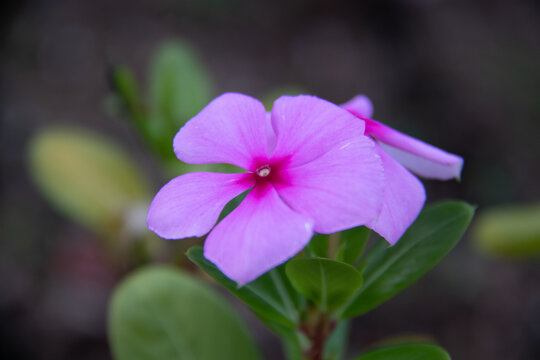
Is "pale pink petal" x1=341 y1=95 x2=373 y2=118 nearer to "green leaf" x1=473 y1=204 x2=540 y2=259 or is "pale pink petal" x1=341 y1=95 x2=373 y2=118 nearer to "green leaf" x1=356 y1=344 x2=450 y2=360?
"green leaf" x1=356 y1=344 x2=450 y2=360

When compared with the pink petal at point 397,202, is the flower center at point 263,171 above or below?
above

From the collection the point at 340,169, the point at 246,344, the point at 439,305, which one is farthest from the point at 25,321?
the point at 340,169

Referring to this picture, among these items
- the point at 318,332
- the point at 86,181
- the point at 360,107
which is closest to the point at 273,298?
the point at 318,332

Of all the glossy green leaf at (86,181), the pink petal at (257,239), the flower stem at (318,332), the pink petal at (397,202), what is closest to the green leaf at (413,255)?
the flower stem at (318,332)

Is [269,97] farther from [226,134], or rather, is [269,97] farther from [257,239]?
[257,239]

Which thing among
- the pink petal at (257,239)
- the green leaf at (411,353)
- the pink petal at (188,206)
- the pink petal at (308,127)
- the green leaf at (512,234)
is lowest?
the green leaf at (512,234)

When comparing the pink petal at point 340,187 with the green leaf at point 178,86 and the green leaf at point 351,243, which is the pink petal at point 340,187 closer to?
the green leaf at point 351,243
